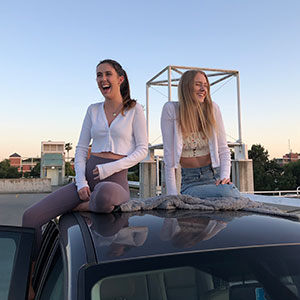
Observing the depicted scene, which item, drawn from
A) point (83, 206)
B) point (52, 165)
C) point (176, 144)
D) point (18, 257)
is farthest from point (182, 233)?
point (52, 165)

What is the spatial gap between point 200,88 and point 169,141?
44cm

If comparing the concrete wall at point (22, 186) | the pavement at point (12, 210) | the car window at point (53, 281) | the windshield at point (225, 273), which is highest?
the windshield at point (225, 273)

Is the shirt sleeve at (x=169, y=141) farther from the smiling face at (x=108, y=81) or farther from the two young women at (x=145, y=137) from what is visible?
the smiling face at (x=108, y=81)

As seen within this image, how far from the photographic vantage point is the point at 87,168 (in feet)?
7.38

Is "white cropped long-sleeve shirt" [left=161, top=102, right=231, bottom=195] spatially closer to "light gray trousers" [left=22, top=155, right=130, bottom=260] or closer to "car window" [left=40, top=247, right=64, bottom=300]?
"light gray trousers" [left=22, top=155, right=130, bottom=260]

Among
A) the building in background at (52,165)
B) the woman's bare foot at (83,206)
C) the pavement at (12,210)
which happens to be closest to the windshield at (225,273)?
the woman's bare foot at (83,206)

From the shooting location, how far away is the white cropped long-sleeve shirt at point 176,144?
238cm

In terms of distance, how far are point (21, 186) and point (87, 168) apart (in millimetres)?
31673

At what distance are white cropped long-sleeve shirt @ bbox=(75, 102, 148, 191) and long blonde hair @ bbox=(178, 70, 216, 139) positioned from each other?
293 mm

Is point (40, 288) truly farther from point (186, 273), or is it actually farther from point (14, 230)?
point (186, 273)

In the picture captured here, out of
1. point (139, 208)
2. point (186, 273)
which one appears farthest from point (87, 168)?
point (186, 273)

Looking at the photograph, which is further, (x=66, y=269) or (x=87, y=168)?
(x=87, y=168)

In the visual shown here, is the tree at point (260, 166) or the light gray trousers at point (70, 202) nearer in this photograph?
the light gray trousers at point (70, 202)

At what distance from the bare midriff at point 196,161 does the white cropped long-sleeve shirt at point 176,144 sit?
0.06 metres
